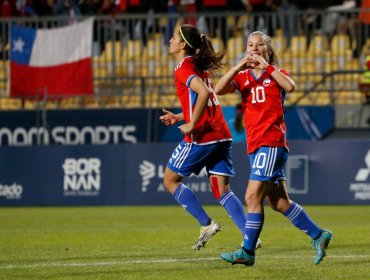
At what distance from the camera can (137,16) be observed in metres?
25.9

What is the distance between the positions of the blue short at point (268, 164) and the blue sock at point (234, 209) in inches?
54.3

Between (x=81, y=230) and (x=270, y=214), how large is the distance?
481 cm

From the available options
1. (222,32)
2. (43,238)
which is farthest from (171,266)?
(222,32)

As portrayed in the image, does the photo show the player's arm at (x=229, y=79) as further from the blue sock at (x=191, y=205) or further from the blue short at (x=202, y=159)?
the blue sock at (x=191, y=205)

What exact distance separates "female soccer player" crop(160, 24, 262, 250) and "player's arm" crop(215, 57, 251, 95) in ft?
3.12

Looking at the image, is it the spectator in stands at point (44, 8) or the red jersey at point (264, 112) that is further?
the spectator in stands at point (44, 8)

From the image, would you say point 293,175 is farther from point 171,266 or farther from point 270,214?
point 171,266

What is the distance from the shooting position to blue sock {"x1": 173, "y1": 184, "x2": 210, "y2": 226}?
11586mm

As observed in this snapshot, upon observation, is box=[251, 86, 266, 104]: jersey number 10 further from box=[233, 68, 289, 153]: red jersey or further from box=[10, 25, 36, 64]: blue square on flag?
box=[10, 25, 36, 64]: blue square on flag

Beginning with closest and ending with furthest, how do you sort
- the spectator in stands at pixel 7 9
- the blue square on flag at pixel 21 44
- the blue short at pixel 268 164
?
the blue short at pixel 268 164, the blue square on flag at pixel 21 44, the spectator in stands at pixel 7 9

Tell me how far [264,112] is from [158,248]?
9.63 ft

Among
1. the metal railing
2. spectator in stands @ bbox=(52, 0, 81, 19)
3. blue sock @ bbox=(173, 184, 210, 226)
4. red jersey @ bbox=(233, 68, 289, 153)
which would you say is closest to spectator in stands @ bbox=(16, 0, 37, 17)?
spectator in stands @ bbox=(52, 0, 81, 19)

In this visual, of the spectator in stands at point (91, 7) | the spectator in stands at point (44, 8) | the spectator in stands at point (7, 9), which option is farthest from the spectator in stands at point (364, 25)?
the spectator in stands at point (7, 9)

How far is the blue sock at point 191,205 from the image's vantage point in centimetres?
1159
